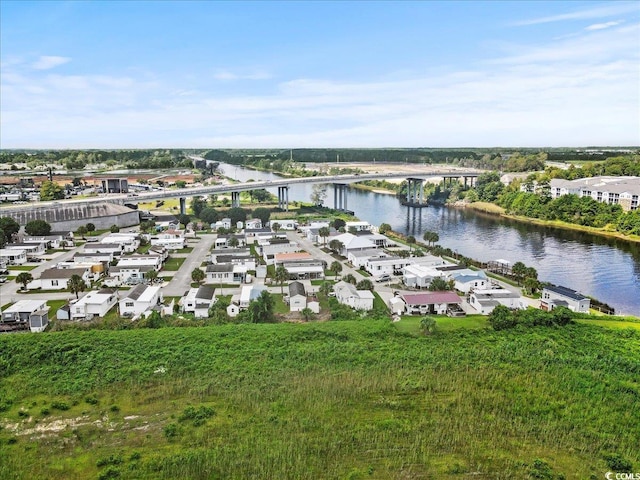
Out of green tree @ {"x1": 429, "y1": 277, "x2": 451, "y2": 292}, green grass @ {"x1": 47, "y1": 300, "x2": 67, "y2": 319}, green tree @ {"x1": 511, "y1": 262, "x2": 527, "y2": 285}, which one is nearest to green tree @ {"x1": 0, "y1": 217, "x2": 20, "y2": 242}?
green grass @ {"x1": 47, "y1": 300, "x2": 67, "y2": 319}

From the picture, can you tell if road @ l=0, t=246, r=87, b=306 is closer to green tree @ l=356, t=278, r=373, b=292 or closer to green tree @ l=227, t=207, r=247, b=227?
green tree @ l=356, t=278, r=373, b=292

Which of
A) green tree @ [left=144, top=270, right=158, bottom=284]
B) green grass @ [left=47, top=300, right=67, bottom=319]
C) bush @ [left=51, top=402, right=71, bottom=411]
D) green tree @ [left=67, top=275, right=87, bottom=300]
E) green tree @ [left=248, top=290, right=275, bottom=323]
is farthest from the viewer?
green tree @ [left=144, top=270, right=158, bottom=284]

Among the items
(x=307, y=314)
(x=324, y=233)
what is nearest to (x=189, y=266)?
(x=324, y=233)

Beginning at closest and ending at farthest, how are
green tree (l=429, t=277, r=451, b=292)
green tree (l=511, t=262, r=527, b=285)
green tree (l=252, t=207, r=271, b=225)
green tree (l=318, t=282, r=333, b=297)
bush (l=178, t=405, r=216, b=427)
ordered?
bush (l=178, t=405, r=216, b=427) → green tree (l=318, t=282, r=333, b=297) → green tree (l=429, t=277, r=451, b=292) → green tree (l=511, t=262, r=527, b=285) → green tree (l=252, t=207, r=271, b=225)

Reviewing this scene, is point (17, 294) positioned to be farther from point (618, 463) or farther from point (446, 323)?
point (618, 463)

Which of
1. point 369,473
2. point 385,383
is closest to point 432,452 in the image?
point 369,473
